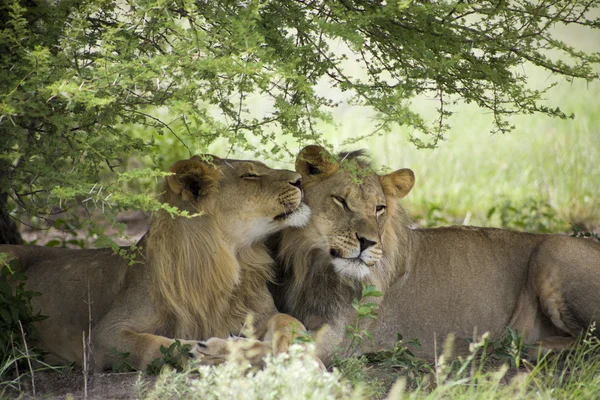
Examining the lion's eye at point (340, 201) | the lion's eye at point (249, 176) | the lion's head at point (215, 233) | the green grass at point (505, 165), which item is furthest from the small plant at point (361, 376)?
the green grass at point (505, 165)

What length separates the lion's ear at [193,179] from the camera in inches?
160

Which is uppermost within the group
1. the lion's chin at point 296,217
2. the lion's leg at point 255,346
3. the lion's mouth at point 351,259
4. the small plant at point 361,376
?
the lion's chin at point 296,217

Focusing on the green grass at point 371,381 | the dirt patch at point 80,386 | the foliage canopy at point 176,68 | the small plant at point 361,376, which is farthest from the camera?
the dirt patch at point 80,386

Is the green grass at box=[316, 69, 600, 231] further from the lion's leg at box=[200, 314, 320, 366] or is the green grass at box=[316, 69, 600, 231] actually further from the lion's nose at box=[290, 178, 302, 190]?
the lion's leg at box=[200, 314, 320, 366]

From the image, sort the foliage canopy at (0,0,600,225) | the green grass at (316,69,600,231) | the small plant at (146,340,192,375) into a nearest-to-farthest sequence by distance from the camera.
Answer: the foliage canopy at (0,0,600,225) → the small plant at (146,340,192,375) → the green grass at (316,69,600,231)

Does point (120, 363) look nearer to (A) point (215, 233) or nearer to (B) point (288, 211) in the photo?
(A) point (215, 233)

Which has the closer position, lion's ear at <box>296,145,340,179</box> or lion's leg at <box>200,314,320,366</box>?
lion's leg at <box>200,314,320,366</box>

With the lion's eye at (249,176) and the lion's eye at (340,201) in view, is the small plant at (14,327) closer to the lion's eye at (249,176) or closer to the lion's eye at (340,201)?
the lion's eye at (249,176)

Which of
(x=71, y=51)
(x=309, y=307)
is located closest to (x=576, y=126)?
(x=309, y=307)

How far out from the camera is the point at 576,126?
37.9 ft

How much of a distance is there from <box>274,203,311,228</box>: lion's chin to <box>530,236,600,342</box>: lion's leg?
149 cm

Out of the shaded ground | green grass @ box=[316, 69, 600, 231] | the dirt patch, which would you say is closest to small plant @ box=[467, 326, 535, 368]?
the dirt patch

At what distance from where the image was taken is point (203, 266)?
14.0 ft

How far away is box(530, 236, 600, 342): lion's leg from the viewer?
469 cm
